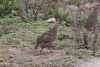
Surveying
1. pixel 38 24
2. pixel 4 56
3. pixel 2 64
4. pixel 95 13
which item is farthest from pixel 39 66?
pixel 95 13

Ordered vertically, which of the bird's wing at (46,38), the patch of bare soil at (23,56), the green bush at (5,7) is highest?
the green bush at (5,7)

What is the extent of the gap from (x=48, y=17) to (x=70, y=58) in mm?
5462

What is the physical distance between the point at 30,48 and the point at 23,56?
41.9 inches

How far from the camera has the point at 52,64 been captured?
5.34 meters

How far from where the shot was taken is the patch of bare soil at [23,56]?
5.46m

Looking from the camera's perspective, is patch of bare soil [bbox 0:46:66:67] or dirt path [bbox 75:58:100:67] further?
patch of bare soil [bbox 0:46:66:67]

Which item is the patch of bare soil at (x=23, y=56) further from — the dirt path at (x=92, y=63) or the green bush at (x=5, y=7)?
the green bush at (x=5, y=7)

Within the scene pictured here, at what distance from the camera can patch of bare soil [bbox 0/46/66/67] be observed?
5464mm

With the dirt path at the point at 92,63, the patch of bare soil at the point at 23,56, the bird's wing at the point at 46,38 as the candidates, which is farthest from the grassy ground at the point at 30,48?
the bird's wing at the point at 46,38

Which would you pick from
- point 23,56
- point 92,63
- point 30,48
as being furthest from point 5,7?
point 92,63

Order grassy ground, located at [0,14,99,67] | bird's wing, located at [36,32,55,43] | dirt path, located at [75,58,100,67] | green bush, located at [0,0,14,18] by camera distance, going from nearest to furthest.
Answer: dirt path, located at [75,58,100,67]
grassy ground, located at [0,14,99,67]
bird's wing, located at [36,32,55,43]
green bush, located at [0,0,14,18]

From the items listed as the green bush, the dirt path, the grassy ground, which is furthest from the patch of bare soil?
the green bush

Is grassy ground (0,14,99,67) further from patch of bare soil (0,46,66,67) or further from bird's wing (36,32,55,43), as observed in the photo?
bird's wing (36,32,55,43)

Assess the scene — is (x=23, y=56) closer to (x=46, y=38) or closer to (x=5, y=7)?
(x=46, y=38)
